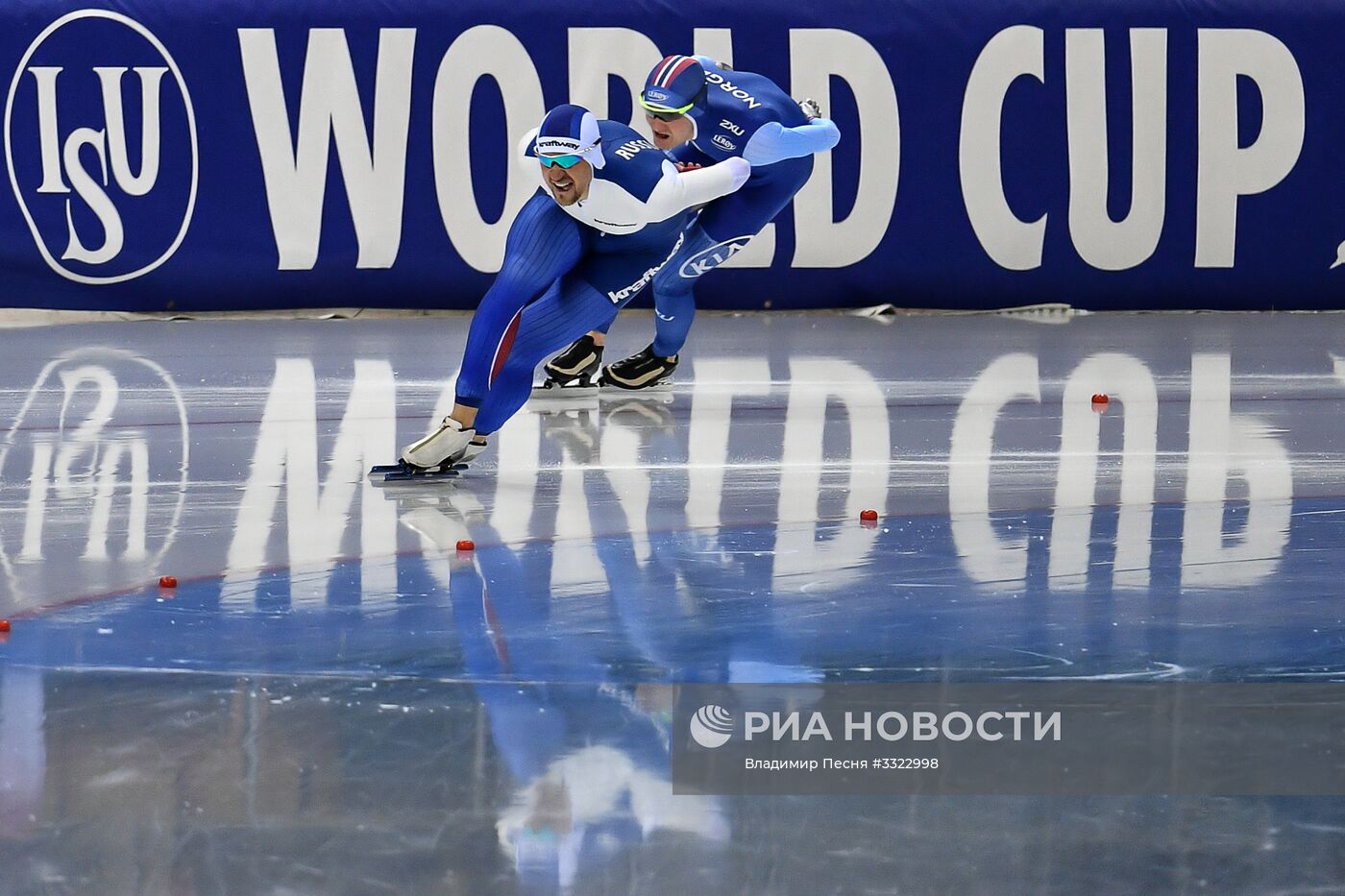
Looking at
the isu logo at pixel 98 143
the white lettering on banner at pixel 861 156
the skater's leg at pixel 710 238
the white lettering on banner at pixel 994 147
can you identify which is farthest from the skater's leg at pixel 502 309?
the white lettering on banner at pixel 994 147

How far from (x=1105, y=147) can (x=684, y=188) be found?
519cm

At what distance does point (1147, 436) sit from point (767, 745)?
135 inches

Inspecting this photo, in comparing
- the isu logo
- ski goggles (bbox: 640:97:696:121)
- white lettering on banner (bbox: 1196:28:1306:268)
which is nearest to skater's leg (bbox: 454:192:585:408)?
ski goggles (bbox: 640:97:696:121)

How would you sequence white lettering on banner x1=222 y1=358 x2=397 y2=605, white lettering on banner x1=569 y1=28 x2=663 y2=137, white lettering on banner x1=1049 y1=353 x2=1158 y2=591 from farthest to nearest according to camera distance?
white lettering on banner x1=569 y1=28 x2=663 y2=137 < white lettering on banner x1=1049 y1=353 x2=1158 y2=591 < white lettering on banner x1=222 y1=358 x2=397 y2=605

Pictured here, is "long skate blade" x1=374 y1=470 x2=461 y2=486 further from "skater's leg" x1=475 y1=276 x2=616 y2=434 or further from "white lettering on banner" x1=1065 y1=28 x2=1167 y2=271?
"white lettering on banner" x1=1065 y1=28 x2=1167 y2=271

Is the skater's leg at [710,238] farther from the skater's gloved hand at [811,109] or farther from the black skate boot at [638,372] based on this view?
the skater's gloved hand at [811,109]

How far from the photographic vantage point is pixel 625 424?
6.34m

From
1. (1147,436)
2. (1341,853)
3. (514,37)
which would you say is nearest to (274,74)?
(514,37)

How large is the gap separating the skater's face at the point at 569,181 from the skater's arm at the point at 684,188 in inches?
8.0

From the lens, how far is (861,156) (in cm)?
991

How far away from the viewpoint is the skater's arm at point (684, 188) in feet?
17.8

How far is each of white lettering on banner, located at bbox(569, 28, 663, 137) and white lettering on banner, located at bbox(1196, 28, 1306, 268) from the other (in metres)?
3.04

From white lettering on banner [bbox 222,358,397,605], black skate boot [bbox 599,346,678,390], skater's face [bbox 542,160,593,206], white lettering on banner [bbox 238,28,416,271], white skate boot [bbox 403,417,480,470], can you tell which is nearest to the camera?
white lettering on banner [bbox 222,358,397,605]

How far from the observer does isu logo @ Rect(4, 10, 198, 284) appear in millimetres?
9484
